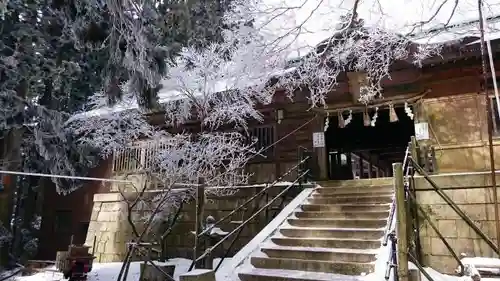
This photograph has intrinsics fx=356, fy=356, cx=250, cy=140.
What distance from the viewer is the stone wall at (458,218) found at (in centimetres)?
741

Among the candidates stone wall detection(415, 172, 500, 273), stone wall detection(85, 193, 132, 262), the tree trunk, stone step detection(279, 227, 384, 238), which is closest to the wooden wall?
stone wall detection(85, 193, 132, 262)

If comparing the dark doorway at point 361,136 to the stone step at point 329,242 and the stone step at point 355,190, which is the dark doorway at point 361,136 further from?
the stone step at point 329,242

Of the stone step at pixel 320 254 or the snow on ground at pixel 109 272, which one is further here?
the snow on ground at pixel 109 272

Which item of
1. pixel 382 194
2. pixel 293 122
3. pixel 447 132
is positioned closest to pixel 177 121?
pixel 293 122

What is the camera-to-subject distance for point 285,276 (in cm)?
608

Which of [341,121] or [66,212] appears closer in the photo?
[341,121]

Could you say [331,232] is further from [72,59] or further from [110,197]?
[72,59]

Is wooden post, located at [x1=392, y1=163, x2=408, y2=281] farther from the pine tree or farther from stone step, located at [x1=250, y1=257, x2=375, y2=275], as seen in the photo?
the pine tree

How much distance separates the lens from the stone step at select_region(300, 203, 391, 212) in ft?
25.7

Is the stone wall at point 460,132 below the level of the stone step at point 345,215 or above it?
above

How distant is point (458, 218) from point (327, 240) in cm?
301

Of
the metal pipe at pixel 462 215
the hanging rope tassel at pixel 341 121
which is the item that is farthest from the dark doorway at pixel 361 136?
the metal pipe at pixel 462 215

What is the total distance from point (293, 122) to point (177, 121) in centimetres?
409

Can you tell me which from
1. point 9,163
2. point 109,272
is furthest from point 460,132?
point 9,163
